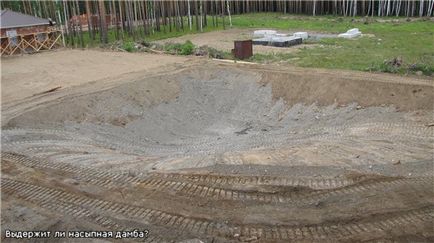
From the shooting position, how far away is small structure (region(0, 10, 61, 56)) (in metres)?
22.2

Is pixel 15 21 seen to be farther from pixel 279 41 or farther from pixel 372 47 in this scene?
pixel 372 47

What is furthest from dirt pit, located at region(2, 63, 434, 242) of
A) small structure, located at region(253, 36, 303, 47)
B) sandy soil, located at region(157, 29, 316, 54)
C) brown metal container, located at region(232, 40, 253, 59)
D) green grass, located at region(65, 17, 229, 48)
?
green grass, located at region(65, 17, 229, 48)

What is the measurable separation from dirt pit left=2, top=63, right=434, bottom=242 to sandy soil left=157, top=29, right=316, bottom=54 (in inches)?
203

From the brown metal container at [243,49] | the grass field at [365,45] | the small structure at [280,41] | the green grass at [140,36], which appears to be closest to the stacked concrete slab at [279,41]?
the small structure at [280,41]

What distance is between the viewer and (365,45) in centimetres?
2006

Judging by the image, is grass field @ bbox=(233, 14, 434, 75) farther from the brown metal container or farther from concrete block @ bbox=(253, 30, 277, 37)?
concrete block @ bbox=(253, 30, 277, 37)

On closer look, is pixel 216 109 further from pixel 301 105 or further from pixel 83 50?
pixel 83 50

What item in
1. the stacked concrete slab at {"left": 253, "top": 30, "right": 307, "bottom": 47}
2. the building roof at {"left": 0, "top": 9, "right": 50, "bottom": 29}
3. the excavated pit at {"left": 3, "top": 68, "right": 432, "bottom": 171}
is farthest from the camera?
Answer: the building roof at {"left": 0, "top": 9, "right": 50, "bottom": 29}

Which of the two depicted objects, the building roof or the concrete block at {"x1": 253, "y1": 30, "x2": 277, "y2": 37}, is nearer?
the building roof

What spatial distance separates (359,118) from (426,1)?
2201 cm

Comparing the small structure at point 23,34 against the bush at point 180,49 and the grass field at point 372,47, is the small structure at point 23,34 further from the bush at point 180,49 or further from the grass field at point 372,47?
the grass field at point 372,47

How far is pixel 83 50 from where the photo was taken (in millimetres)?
23344

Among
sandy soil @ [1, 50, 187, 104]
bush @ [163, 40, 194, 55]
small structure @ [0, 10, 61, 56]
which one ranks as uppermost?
small structure @ [0, 10, 61, 56]

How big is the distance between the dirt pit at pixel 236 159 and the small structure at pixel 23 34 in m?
Answer: 10.3
